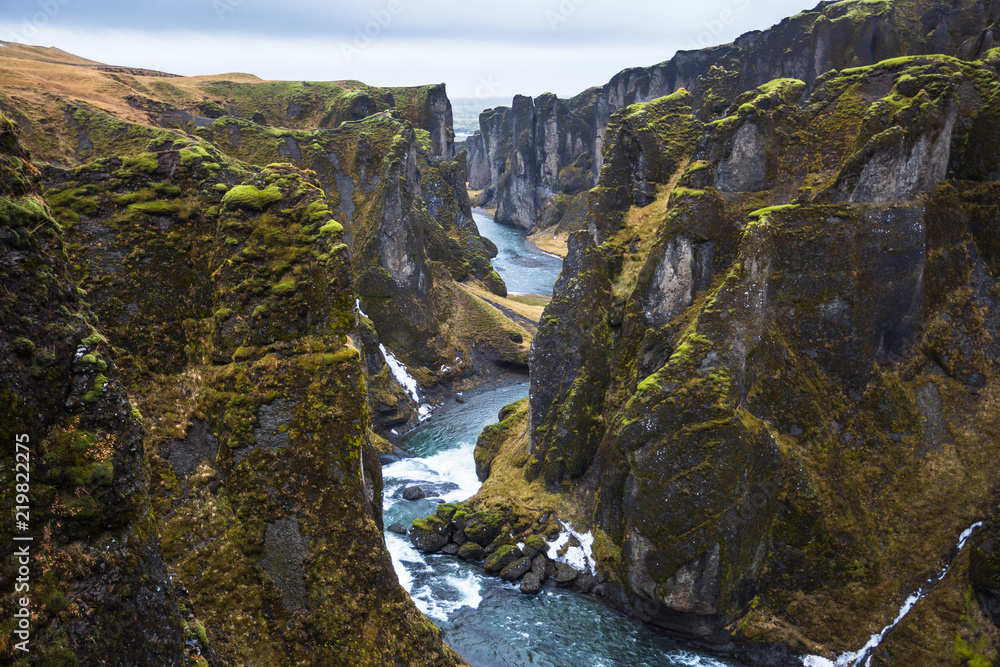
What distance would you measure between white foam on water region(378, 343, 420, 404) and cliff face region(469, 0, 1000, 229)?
40.0 metres

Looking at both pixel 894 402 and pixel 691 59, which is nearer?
pixel 894 402

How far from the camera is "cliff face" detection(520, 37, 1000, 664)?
30.2 meters

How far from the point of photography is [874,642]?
28.5 metres

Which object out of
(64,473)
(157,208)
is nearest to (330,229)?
(157,208)

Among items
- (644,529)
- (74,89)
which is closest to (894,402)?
(644,529)

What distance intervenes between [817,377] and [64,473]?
33617 mm

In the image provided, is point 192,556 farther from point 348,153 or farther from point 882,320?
point 348,153

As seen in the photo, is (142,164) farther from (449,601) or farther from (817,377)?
(817,377)

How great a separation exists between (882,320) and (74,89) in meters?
90.9

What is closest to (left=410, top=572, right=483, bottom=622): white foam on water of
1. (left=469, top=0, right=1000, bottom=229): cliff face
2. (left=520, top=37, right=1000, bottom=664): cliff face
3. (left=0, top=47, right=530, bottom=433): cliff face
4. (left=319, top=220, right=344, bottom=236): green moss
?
(left=520, top=37, right=1000, bottom=664): cliff face

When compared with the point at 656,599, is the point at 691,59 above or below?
above

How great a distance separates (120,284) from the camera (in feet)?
60.3

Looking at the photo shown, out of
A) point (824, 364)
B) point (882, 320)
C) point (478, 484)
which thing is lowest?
point (478, 484)

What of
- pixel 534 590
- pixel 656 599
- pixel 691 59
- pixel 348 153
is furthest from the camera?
pixel 691 59
